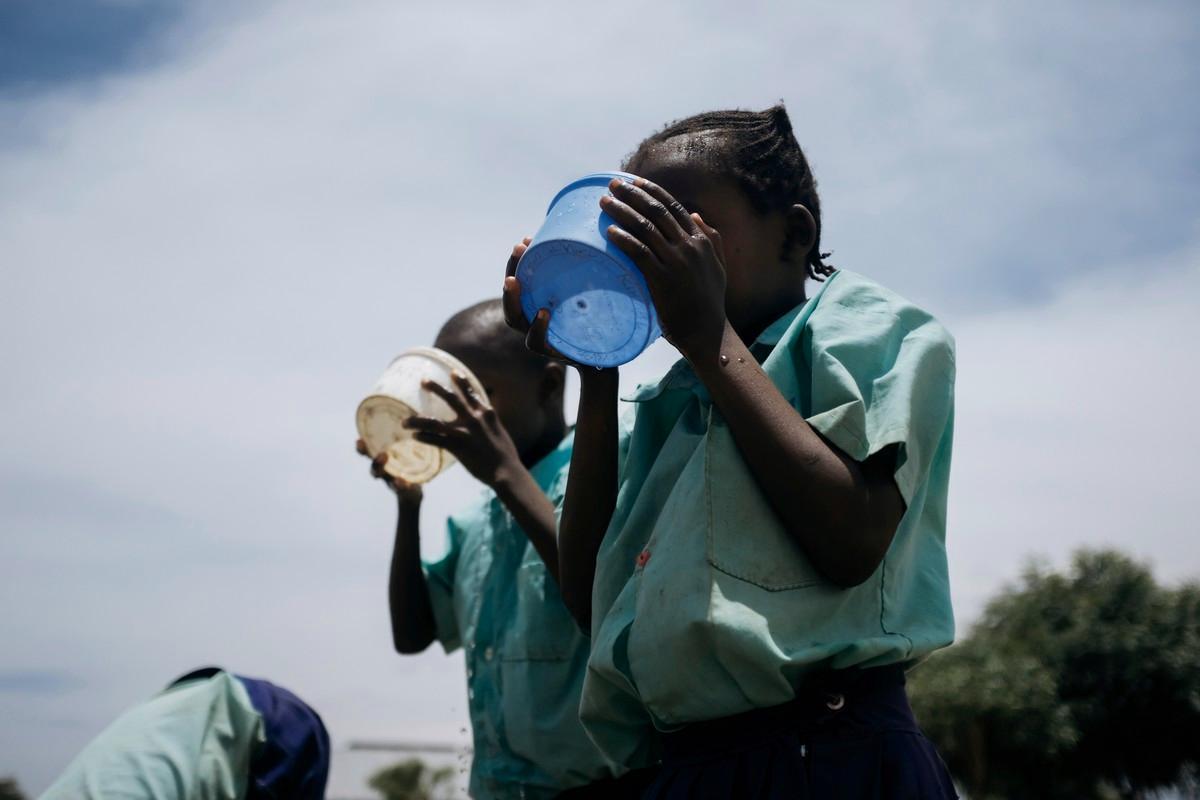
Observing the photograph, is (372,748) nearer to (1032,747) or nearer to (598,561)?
(1032,747)

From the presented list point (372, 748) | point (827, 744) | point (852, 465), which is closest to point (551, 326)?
point (852, 465)

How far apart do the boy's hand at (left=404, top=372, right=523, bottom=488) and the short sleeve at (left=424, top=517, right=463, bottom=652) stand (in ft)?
2.57

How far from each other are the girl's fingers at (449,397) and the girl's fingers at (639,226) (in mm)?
1278

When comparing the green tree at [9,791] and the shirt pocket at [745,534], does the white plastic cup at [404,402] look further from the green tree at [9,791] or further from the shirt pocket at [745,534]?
the green tree at [9,791]

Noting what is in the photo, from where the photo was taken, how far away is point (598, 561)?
77.5 inches

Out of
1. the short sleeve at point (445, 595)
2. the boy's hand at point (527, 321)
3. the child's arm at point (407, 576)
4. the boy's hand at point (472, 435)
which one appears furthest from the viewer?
the short sleeve at point (445, 595)

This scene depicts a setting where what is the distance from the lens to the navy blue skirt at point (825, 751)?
1665 mm

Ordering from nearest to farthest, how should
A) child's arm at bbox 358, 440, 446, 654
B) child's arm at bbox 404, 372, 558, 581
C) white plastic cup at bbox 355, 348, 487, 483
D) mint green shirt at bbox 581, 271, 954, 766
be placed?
mint green shirt at bbox 581, 271, 954, 766, child's arm at bbox 404, 372, 558, 581, white plastic cup at bbox 355, 348, 487, 483, child's arm at bbox 358, 440, 446, 654

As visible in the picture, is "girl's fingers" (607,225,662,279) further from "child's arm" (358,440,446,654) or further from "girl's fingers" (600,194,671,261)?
"child's arm" (358,440,446,654)

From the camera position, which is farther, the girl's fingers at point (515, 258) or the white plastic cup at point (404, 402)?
the white plastic cup at point (404, 402)

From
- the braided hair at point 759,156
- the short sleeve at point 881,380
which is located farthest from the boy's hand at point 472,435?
the short sleeve at point 881,380

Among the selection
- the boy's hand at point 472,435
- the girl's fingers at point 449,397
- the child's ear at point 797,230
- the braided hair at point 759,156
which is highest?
the braided hair at point 759,156

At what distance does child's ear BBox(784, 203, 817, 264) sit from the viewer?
7.07 feet

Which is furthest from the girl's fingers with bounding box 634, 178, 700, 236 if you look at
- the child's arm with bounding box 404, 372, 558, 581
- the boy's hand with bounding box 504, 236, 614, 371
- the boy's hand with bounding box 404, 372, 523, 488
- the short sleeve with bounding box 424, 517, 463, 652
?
the short sleeve with bounding box 424, 517, 463, 652
